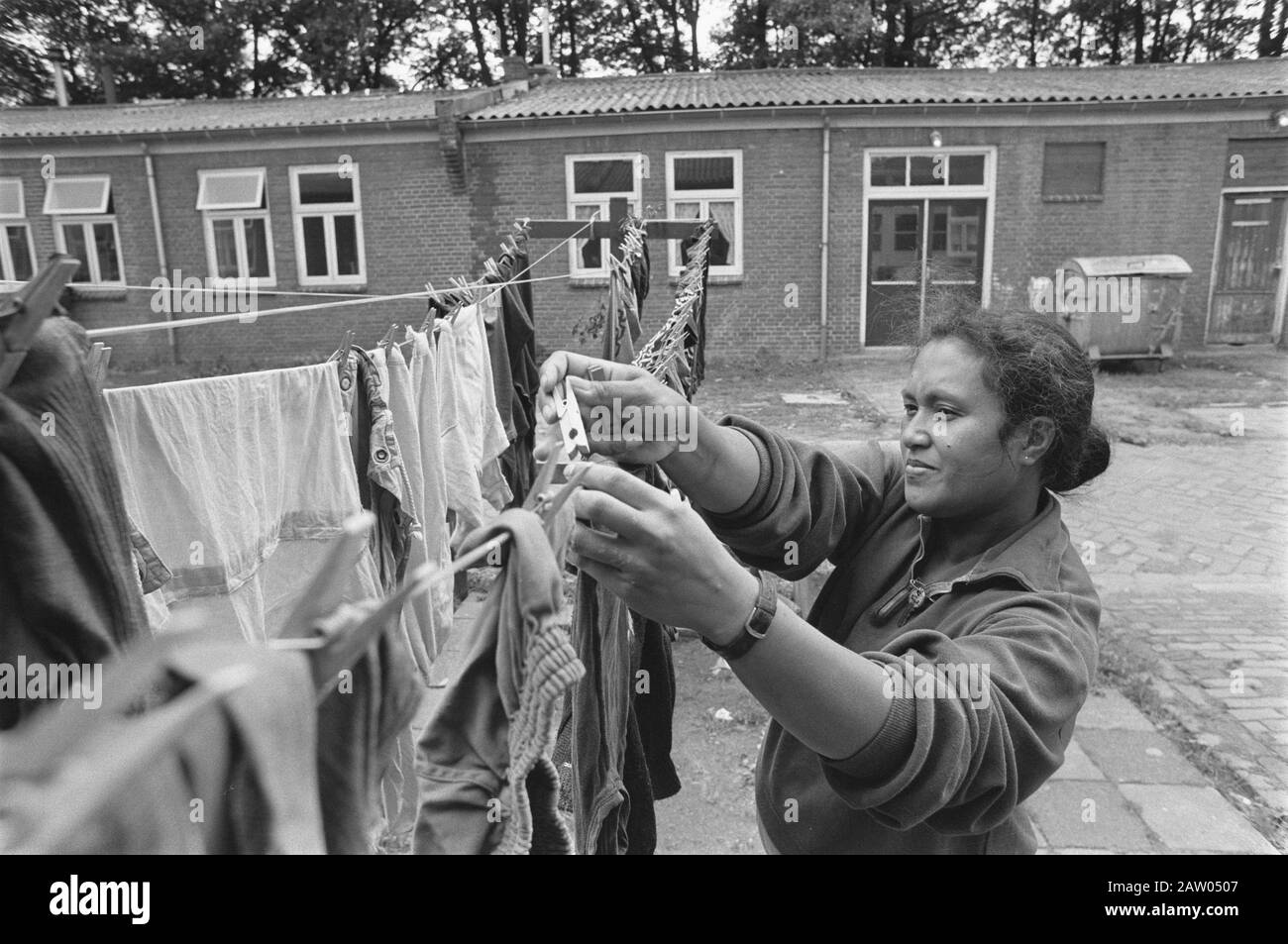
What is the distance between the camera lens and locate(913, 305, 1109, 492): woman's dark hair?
1.56 m

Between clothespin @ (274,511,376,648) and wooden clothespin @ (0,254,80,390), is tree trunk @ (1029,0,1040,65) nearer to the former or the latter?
wooden clothespin @ (0,254,80,390)

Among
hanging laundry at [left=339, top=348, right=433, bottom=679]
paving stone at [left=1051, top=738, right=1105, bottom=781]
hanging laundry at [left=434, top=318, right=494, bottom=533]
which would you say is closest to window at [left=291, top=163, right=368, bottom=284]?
hanging laundry at [left=434, top=318, right=494, bottom=533]

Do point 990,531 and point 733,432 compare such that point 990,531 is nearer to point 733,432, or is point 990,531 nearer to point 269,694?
point 733,432

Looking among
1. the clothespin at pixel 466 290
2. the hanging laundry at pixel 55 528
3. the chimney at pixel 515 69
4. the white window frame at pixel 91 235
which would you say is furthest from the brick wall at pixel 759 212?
the hanging laundry at pixel 55 528

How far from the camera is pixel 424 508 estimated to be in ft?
11.1

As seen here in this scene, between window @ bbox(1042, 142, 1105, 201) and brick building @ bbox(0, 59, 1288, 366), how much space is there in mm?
32

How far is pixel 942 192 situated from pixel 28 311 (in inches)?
589

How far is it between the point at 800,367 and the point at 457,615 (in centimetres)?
991

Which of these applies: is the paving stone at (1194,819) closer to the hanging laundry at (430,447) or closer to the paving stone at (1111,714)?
the paving stone at (1111,714)

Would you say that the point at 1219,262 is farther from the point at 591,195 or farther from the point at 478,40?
the point at 478,40

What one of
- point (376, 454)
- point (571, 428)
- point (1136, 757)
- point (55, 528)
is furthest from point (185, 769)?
point (1136, 757)

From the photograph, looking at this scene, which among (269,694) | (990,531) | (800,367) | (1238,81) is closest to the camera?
(269,694)

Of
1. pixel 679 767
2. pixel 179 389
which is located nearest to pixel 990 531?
pixel 179 389

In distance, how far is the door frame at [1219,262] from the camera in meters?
14.4
